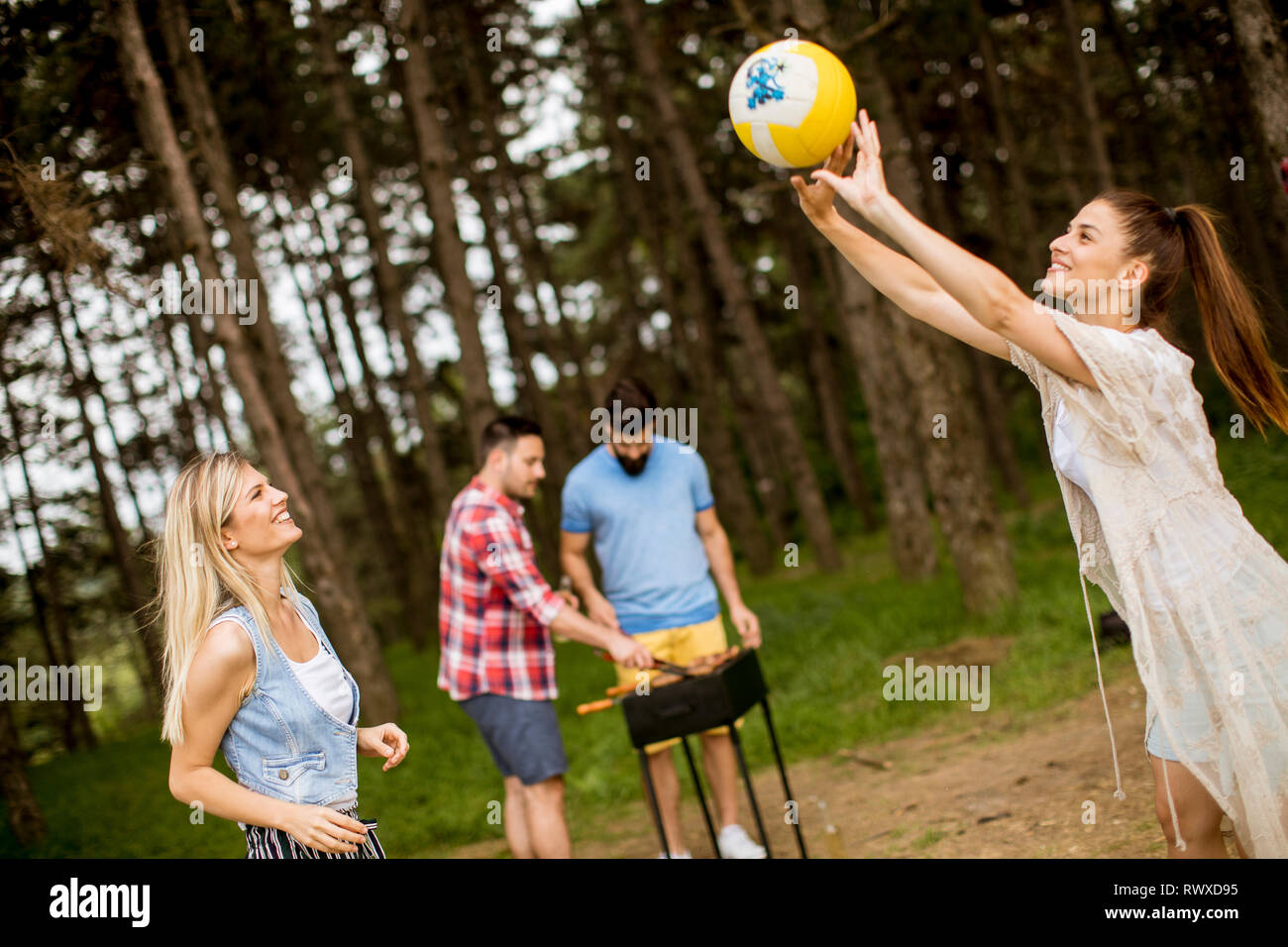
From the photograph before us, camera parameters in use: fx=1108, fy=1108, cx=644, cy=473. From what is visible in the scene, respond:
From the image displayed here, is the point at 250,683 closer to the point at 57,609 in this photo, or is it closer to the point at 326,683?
the point at 326,683

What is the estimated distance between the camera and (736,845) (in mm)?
5984

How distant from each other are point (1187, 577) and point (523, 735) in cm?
344

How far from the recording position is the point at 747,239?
24.7 metres

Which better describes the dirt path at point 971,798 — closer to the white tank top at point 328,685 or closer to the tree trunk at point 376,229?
the white tank top at point 328,685

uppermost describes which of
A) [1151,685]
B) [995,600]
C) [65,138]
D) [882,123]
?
[65,138]

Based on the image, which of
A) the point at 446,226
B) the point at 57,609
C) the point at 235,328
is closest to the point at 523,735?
the point at 235,328

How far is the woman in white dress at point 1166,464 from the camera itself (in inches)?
109

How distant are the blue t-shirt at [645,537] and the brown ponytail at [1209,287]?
10.8 feet

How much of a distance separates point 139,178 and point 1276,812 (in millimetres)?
17238

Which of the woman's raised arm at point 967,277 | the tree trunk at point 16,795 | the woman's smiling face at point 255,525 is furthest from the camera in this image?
the tree trunk at point 16,795

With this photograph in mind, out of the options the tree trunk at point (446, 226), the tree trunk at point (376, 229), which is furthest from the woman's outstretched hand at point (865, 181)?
the tree trunk at point (376, 229)

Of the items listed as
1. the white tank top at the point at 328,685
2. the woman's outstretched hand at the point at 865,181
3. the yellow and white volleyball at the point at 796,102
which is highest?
the yellow and white volleyball at the point at 796,102

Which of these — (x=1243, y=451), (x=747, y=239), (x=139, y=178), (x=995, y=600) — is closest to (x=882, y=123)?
(x=995, y=600)
